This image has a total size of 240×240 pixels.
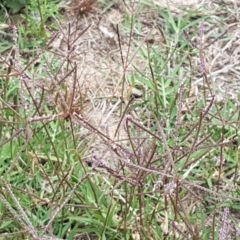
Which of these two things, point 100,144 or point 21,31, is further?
point 21,31

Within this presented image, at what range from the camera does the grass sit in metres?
1.59

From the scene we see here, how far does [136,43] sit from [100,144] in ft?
1.86

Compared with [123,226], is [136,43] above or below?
above

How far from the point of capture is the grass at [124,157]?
1.59 metres

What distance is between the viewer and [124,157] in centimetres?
154

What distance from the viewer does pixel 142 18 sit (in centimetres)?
260

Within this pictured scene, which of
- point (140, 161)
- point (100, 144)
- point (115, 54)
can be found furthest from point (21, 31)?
point (140, 161)

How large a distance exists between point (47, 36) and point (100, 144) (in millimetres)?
Answer: 593

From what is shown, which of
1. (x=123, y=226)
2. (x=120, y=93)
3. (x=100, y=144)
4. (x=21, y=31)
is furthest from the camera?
(x=21, y=31)

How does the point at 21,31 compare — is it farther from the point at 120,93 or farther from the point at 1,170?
the point at 1,170

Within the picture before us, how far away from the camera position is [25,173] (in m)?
1.92

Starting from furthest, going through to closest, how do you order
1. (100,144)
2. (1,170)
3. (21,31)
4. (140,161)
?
(21,31)
(100,144)
(1,170)
(140,161)

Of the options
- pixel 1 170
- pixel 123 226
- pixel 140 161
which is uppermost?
pixel 140 161

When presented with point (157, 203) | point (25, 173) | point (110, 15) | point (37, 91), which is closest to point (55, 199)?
point (25, 173)
